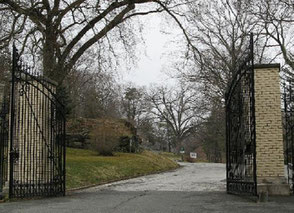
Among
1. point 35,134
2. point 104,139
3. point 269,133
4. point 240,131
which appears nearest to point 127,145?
point 104,139

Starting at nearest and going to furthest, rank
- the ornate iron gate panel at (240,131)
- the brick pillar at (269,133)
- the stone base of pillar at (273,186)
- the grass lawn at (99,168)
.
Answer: the ornate iron gate panel at (240,131) < the stone base of pillar at (273,186) < the brick pillar at (269,133) < the grass lawn at (99,168)

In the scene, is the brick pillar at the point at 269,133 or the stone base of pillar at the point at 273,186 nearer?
the stone base of pillar at the point at 273,186

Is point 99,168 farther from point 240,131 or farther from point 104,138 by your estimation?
point 240,131

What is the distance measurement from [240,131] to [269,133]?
0.81m

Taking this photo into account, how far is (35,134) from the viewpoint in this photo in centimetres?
1146

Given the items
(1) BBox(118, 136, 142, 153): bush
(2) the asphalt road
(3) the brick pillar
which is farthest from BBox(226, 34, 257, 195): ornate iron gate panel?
(1) BBox(118, 136, 142, 153): bush

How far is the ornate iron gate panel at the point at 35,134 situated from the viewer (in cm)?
1113

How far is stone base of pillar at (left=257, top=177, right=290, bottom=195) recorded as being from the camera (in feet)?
32.7

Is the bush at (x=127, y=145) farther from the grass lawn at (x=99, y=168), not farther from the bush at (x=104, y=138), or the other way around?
the grass lawn at (x=99, y=168)

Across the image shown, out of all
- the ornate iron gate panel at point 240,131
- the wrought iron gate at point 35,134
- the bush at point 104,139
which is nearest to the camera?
the ornate iron gate panel at point 240,131

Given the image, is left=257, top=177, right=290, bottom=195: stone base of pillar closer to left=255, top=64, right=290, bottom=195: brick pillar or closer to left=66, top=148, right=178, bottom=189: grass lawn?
left=255, top=64, right=290, bottom=195: brick pillar

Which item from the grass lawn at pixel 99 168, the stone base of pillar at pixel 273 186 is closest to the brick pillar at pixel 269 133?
the stone base of pillar at pixel 273 186

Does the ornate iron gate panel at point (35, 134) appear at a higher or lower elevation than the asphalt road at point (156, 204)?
higher

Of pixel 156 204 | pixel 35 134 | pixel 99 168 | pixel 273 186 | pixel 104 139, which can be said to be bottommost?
pixel 99 168
